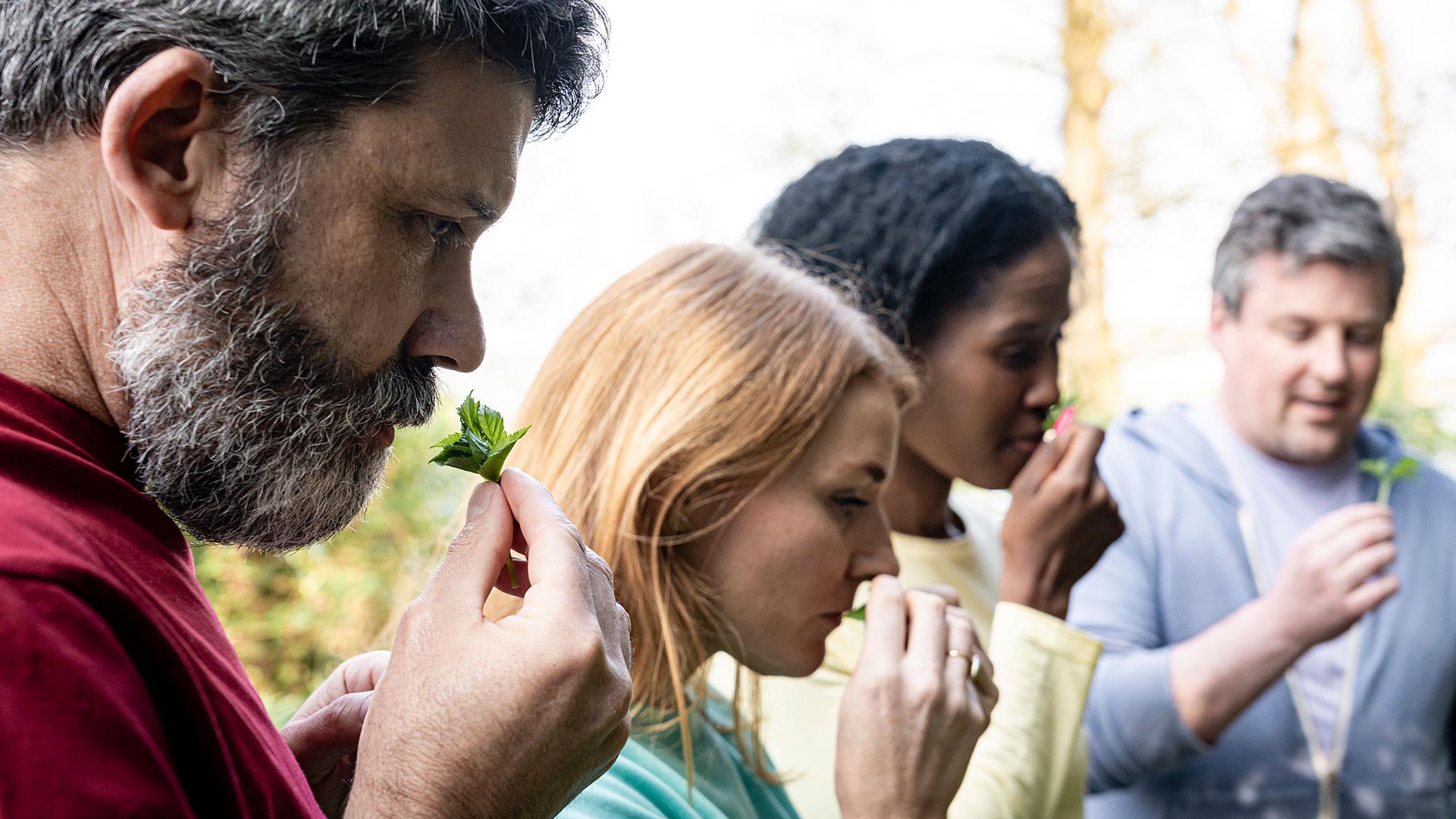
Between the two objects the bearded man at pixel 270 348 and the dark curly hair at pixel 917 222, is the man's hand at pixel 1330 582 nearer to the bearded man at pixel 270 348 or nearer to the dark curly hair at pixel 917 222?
the dark curly hair at pixel 917 222

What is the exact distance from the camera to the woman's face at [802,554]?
204cm

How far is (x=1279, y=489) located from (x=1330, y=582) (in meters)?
0.61

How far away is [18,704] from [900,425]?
7.55 feet

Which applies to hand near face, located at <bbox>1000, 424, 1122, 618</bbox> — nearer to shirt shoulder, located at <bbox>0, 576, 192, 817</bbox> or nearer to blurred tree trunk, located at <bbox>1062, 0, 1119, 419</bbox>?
shirt shoulder, located at <bbox>0, 576, 192, 817</bbox>

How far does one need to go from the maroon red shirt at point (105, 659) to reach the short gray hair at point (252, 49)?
29cm

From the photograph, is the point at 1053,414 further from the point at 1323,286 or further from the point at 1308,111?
the point at 1308,111

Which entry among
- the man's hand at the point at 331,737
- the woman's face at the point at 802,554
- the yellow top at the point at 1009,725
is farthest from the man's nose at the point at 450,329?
the yellow top at the point at 1009,725

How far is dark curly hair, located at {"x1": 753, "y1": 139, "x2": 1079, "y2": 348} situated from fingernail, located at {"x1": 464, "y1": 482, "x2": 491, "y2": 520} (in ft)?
5.48

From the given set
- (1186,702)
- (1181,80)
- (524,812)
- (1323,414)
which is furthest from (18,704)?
(1181,80)

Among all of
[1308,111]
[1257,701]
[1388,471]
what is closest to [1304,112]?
[1308,111]

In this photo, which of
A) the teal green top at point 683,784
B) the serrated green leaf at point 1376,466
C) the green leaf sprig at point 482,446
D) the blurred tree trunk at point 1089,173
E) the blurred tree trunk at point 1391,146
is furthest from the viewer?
the blurred tree trunk at point 1391,146

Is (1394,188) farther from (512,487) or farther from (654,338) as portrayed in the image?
(512,487)

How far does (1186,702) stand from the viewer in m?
3.04

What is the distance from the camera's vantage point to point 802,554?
2.05m
